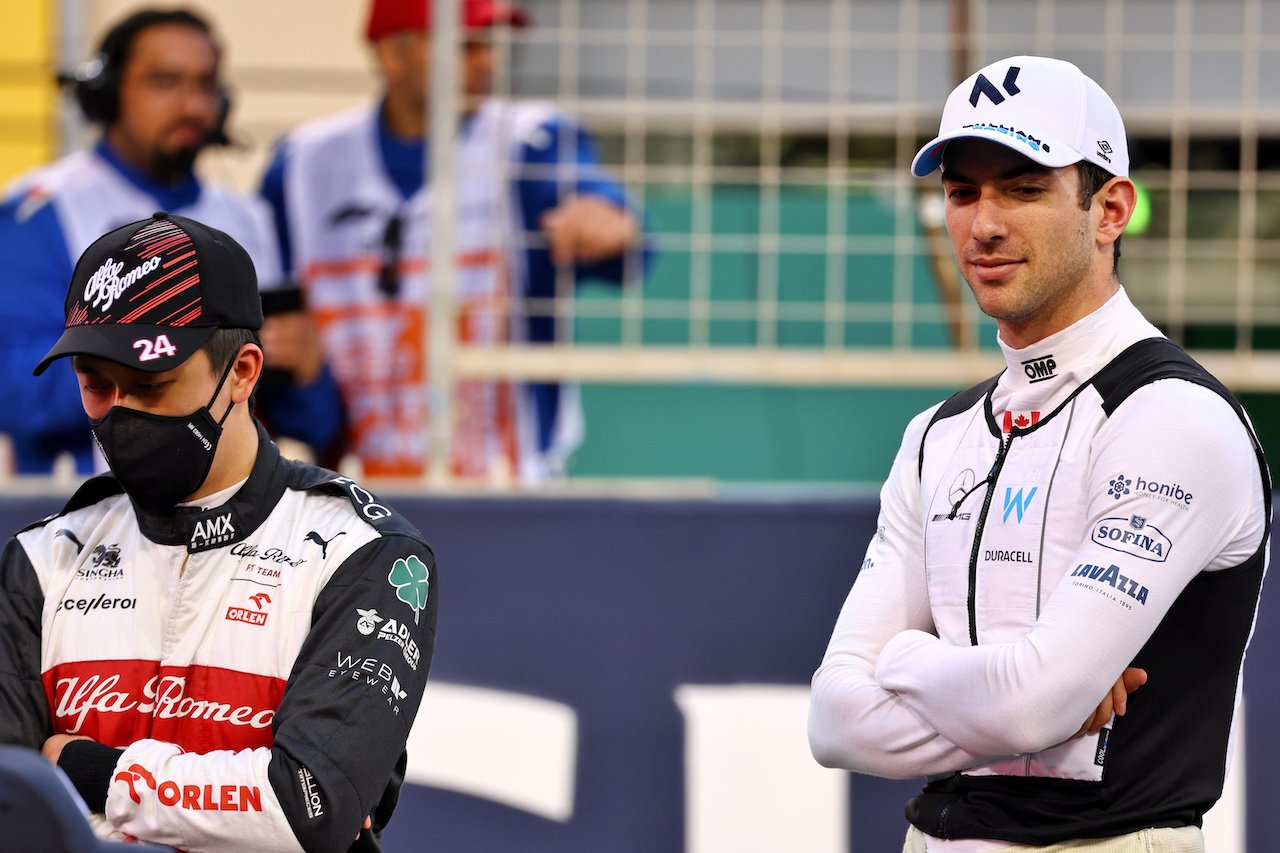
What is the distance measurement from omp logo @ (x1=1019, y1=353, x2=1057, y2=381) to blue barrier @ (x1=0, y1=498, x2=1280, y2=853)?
1.70 m

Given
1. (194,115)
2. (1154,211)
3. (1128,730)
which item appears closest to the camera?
(1128,730)

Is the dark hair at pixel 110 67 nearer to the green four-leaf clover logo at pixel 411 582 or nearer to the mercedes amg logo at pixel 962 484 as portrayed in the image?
the green four-leaf clover logo at pixel 411 582

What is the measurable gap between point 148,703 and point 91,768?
141mm

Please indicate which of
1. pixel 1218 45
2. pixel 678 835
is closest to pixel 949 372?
pixel 1218 45

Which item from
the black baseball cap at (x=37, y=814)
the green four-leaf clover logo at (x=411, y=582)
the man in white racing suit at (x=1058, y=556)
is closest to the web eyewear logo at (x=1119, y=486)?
the man in white racing suit at (x=1058, y=556)

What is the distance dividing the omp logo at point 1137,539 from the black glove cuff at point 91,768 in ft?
4.49

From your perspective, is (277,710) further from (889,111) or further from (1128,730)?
(889,111)

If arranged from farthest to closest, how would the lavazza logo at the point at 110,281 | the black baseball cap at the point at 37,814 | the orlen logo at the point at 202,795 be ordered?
the lavazza logo at the point at 110,281
the orlen logo at the point at 202,795
the black baseball cap at the point at 37,814

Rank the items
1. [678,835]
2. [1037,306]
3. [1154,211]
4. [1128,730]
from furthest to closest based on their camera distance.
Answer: [1154,211], [678,835], [1037,306], [1128,730]

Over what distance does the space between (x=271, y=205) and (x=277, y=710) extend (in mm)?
3194

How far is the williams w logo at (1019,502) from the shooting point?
2025 millimetres

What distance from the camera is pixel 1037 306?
2080 millimetres

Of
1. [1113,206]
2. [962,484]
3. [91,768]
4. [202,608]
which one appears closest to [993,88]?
[1113,206]

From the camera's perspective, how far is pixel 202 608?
2.05m
